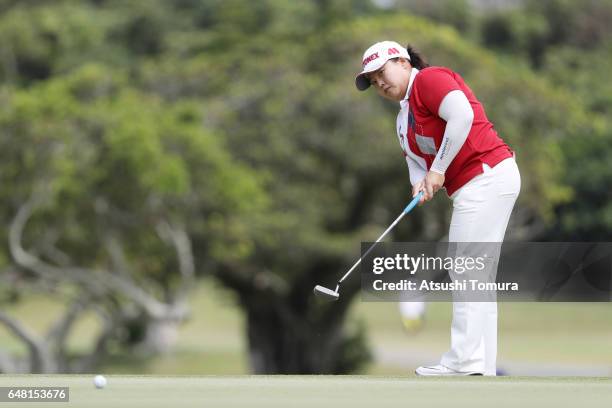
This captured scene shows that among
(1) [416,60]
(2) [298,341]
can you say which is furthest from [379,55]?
(2) [298,341]

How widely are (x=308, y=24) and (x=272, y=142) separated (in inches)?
737

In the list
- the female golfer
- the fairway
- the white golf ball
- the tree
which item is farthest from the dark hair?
the tree

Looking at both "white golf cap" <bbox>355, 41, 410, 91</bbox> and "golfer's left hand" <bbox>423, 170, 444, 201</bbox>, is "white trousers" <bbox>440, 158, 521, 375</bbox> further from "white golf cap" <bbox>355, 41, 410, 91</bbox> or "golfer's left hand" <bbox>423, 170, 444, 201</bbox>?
"white golf cap" <bbox>355, 41, 410, 91</bbox>

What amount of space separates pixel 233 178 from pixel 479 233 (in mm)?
24611

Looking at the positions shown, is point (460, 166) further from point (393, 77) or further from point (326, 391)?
point (326, 391)

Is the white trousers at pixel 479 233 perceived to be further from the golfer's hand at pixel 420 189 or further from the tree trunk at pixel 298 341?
the tree trunk at pixel 298 341

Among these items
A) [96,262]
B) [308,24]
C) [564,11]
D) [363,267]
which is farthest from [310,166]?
[564,11]

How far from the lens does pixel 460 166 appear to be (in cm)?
748

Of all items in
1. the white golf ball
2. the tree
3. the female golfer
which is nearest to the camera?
the white golf ball

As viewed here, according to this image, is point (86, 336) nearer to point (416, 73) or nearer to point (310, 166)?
point (310, 166)

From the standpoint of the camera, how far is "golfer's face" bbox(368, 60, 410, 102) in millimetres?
7484

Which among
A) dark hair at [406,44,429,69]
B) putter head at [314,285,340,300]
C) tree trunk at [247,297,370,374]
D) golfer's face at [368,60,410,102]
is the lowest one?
putter head at [314,285,340,300]

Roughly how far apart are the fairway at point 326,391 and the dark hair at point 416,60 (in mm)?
1897

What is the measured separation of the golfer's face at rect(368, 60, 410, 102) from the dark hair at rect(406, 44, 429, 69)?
21 centimetres
